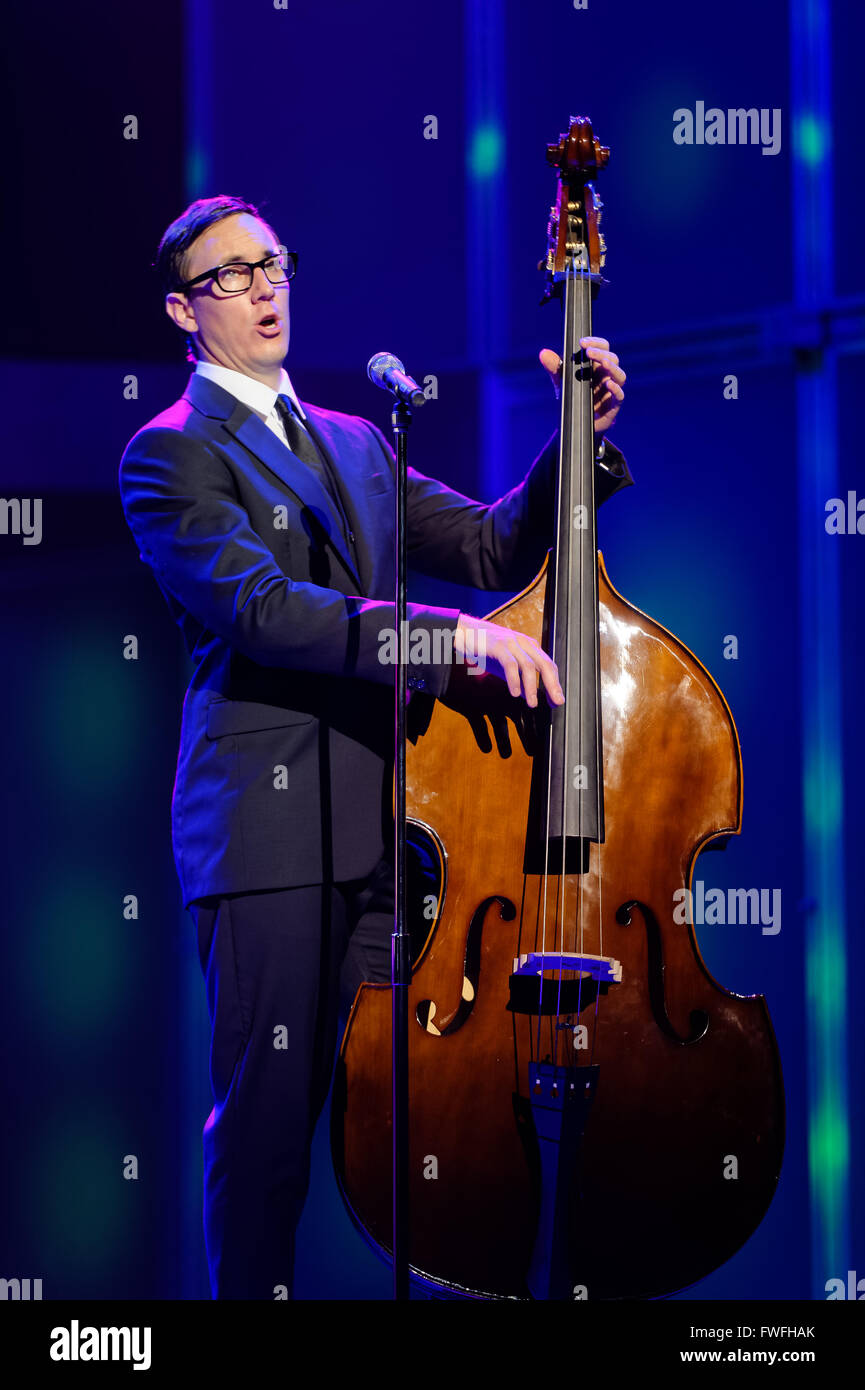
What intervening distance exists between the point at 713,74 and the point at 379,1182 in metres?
2.08

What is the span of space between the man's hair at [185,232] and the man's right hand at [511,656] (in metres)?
0.76

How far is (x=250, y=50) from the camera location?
2.95m

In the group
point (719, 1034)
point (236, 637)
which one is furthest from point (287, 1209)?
point (236, 637)

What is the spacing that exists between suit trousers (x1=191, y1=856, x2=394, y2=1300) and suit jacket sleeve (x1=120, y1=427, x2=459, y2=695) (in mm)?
382

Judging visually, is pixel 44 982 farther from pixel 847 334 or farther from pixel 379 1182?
pixel 847 334

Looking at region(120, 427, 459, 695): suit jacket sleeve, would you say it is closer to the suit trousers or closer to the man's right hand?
the man's right hand

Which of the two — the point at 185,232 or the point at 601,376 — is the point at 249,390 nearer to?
the point at 185,232

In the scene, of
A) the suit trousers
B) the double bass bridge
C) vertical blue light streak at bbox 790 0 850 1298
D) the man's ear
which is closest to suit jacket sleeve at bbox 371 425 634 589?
the man's ear

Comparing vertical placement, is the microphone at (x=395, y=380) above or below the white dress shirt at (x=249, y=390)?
below

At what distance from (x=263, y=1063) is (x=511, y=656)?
712mm

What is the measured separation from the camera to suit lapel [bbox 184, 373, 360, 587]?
2334 millimetres

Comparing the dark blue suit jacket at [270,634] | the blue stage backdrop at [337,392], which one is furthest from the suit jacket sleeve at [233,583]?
the blue stage backdrop at [337,392]

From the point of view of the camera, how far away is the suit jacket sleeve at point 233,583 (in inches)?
84.4

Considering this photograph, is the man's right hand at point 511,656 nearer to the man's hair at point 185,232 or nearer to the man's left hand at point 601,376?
the man's left hand at point 601,376
